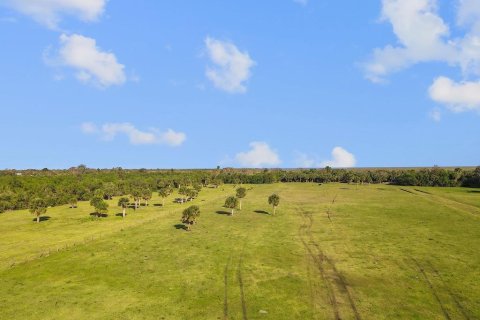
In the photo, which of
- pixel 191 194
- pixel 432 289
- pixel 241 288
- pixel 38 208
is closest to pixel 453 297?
pixel 432 289

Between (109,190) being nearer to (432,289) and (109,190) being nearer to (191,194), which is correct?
(191,194)

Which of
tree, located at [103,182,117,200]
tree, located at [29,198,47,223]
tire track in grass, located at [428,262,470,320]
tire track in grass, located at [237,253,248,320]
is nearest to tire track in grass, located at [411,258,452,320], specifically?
tire track in grass, located at [428,262,470,320]

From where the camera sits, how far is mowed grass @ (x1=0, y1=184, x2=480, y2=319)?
47.0 m

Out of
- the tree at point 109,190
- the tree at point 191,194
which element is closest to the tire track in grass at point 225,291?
the tree at point 191,194

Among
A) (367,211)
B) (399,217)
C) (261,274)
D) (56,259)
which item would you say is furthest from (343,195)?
(56,259)

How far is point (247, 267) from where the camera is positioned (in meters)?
62.5

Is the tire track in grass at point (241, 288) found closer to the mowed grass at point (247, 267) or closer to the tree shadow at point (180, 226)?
the mowed grass at point (247, 267)

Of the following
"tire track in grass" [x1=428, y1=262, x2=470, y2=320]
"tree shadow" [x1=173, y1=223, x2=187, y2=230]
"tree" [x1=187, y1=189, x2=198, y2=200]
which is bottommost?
"tire track in grass" [x1=428, y1=262, x2=470, y2=320]

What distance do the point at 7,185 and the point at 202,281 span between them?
151 metres

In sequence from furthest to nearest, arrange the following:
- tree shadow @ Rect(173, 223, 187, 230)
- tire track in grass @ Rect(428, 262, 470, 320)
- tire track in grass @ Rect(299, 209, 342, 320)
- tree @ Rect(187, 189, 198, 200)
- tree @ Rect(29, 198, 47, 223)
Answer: tree @ Rect(187, 189, 198, 200)
tree @ Rect(29, 198, 47, 223)
tree shadow @ Rect(173, 223, 187, 230)
tire track in grass @ Rect(299, 209, 342, 320)
tire track in grass @ Rect(428, 262, 470, 320)

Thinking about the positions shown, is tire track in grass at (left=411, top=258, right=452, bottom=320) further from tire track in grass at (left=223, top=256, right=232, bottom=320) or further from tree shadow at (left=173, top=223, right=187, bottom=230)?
tree shadow at (left=173, top=223, right=187, bottom=230)

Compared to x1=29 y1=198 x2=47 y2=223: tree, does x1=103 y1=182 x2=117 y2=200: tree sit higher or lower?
higher

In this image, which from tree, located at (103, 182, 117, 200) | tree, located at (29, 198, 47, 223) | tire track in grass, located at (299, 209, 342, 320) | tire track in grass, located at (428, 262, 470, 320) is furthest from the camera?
tree, located at (103, 182, 117, 200)

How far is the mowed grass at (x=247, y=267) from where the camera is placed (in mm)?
47000
